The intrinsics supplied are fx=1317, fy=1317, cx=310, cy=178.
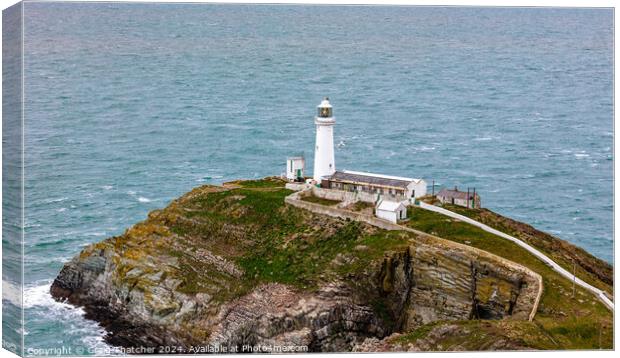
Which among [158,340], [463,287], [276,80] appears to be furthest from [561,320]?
[276,80]

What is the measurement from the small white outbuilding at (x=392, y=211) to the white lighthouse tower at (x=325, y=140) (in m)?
5.95

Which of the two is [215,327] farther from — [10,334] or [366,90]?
[366,90]

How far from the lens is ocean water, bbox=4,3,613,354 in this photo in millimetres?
84875

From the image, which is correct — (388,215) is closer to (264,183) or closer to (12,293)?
(264,183)

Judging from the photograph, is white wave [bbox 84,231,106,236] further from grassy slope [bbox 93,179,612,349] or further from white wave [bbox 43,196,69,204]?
grassy slope [bbox 93,179,612,349]

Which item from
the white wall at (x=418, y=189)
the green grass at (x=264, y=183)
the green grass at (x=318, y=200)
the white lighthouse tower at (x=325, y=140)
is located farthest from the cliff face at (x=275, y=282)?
the white wall at (x=418, y=189)

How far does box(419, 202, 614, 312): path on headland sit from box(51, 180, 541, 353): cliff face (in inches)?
97.4

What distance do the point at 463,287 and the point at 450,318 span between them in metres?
1.77

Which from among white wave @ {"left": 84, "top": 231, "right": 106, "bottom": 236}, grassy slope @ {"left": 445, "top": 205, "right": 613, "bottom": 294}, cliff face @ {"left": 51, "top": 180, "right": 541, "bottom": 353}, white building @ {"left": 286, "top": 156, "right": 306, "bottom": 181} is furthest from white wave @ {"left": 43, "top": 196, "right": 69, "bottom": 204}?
grassy slope @ {"left": 445, "top": 205, "right": 613, "bottom": 294}

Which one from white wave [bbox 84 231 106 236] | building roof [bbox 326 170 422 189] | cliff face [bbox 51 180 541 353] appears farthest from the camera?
white wave [bbox 84 231 106 236]

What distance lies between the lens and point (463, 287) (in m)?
68.4

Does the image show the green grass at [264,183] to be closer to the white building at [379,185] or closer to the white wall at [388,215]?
the white building at [379,185]

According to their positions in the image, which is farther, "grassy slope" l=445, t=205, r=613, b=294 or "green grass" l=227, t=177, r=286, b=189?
"green grass" l=227, t=177, r=286, b=189

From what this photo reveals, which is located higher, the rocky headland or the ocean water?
the ocean water
